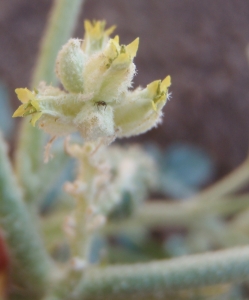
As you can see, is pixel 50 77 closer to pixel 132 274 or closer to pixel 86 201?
pixel 86 201

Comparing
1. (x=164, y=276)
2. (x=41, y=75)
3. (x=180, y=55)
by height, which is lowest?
(x=164, y=276)

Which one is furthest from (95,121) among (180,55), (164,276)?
(180,55)

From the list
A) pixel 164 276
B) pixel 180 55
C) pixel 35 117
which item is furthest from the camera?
pixel 180 55

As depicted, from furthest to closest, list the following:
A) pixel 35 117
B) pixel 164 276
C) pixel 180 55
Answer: pixel 180 55
pixel 164 276
pixel 35 117

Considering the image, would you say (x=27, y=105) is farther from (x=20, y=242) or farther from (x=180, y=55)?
(x=180, y=55)

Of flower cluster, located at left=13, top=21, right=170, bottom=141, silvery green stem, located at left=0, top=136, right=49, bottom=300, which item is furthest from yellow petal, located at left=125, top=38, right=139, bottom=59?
silvery green stem, located at left=0, top=136, right=49, bottom=300

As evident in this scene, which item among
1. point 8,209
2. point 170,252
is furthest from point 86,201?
point 170,252

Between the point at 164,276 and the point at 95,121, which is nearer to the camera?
the point at 95,121
